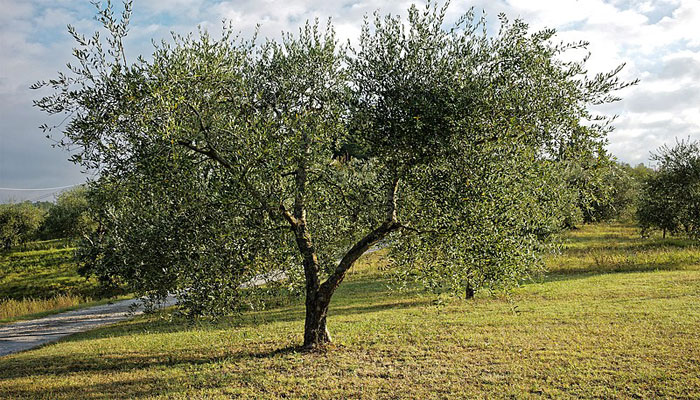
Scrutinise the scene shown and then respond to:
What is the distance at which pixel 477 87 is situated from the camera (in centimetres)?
1012

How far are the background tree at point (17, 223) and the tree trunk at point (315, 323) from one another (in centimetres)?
6165

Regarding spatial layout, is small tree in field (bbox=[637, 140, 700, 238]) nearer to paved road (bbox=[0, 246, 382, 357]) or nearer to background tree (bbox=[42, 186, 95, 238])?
paved road (bbox=[0, 246, 382, 357])

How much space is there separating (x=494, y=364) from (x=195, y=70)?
33.9ft

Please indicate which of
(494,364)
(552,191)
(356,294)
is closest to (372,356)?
(494,364)

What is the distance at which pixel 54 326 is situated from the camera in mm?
23094

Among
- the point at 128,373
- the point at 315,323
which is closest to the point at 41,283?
the point at 128,373

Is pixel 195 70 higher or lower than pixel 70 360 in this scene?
higher

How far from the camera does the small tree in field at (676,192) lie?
31.9 meters

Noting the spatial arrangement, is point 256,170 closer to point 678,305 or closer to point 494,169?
point 494,169

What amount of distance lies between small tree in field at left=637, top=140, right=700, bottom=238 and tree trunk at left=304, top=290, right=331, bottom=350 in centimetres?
2998

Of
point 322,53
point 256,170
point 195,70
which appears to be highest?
point 322,53

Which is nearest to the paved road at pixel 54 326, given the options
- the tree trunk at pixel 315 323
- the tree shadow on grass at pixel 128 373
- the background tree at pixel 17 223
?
the tree shadow on grass at pixel 128 373

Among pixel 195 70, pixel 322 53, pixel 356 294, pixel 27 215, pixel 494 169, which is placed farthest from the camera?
pixel 27 215

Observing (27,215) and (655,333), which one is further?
(27,215)
